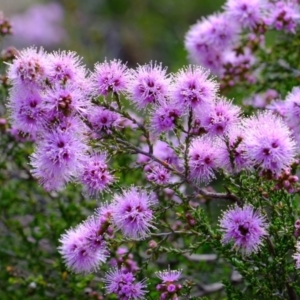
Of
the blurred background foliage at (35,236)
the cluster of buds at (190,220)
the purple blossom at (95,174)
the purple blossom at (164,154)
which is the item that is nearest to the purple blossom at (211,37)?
the purple blossom at (164,154)

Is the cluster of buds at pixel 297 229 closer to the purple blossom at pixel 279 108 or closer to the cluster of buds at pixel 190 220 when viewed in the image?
the cluster of buds at pixel 190 220

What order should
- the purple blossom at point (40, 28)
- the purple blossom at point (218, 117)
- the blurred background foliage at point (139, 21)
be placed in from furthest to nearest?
the purple blossom at point (40, 28)
the blurred background foliage at point (139, 21)
the purple blossom at point (218, 117)

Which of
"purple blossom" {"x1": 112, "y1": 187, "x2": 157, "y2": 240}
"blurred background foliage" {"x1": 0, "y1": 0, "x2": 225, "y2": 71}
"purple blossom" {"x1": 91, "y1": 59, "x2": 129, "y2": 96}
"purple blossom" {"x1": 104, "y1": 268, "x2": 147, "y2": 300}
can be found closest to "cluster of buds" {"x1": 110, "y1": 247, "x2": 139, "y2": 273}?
"purple blossom" {"x1": 104, "y1": 268, "x2": 147, "y2": 300}

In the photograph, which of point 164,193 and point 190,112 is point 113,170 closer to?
point 190,112

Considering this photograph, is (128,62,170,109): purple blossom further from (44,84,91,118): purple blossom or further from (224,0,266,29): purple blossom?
(224,0,266,29): purple blossom

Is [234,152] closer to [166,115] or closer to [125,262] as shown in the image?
[166,115]

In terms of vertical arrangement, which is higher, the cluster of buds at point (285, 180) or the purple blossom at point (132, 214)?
the cluster of buds at point (285, 180)
